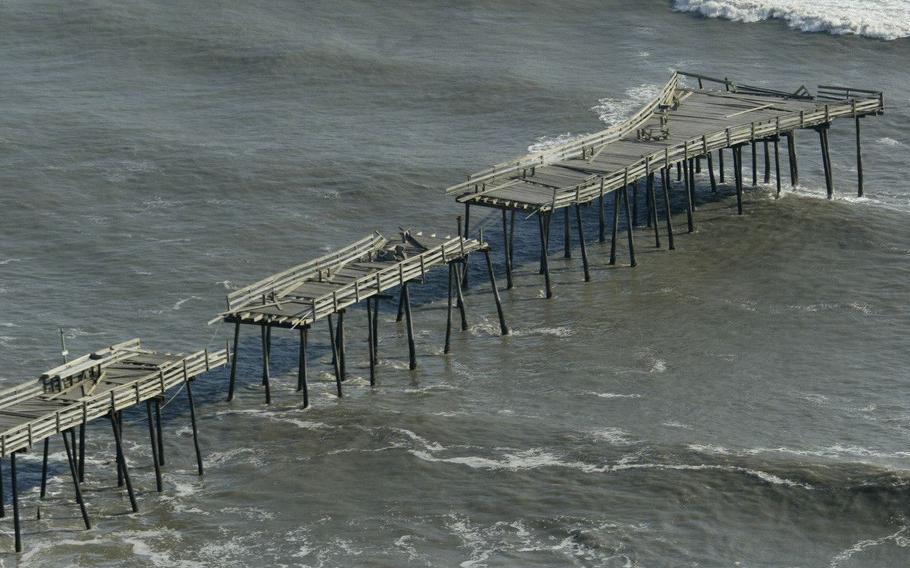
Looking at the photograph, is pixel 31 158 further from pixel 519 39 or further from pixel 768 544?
pixel 768 544

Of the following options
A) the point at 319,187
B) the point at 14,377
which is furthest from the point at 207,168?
the point at 14,377

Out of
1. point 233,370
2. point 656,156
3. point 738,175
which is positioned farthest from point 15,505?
point 738,175

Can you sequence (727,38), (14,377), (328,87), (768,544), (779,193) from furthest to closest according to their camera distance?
(727,38) → (328,87) → (779,193) → (14,377) → (768,544)

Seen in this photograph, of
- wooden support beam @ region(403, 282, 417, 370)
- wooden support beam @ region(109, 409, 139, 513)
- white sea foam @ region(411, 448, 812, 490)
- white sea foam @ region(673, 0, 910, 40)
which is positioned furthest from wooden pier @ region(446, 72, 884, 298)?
wooden support beam @ region(109, 409, 139, 513)

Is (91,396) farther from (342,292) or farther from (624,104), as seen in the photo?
(624,104)

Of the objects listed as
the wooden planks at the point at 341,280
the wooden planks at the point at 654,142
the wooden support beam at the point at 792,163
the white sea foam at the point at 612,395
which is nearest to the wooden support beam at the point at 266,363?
the wooden planks at the point at 341,280
